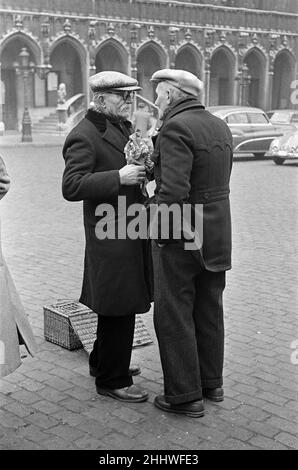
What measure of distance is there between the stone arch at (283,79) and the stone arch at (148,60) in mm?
9550

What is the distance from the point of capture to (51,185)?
12.9m

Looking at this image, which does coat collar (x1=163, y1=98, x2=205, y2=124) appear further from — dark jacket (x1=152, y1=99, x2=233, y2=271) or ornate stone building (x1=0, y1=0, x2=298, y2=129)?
ornate stone building (x1=0, y1=0, x2=298, y2=129)

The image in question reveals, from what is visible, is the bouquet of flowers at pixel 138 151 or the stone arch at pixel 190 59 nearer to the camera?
the bouquet of flowers at pixel 138 151

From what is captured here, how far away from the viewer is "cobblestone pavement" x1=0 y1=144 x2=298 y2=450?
3.30m

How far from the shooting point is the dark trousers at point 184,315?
136 inches

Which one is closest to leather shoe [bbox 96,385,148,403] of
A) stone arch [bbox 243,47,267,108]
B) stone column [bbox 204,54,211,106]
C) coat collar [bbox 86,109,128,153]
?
coat collar [bbox 86,109,128,153]

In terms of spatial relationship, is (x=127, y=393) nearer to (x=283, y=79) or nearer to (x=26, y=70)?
(x=26, y=70)

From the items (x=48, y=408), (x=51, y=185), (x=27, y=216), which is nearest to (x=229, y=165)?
(x=48, y=408)

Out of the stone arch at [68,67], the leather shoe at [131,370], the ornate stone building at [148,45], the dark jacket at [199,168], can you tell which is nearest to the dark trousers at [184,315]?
the dark jacket at [199,168]

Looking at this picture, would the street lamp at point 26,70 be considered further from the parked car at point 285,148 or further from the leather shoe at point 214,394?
the leather shoe at point 214,394

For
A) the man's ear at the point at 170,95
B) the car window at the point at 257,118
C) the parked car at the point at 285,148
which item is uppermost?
the man's ear at the point at 170,95

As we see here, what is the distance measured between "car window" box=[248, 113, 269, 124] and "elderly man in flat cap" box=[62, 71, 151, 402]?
17159 mm
